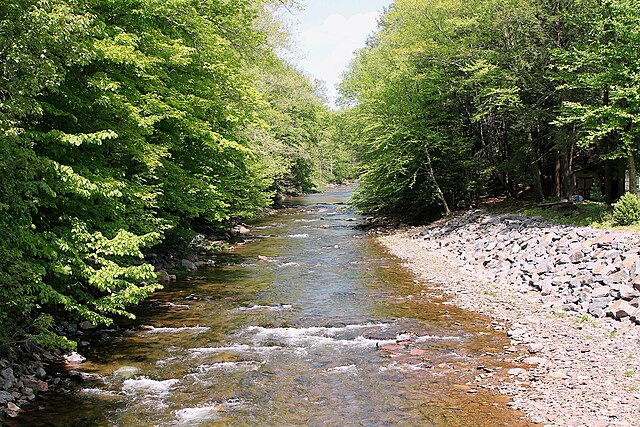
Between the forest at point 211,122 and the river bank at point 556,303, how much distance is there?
3869mm

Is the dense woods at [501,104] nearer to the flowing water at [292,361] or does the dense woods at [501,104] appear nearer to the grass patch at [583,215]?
the grass patch at [583,215]

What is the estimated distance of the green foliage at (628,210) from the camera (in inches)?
609

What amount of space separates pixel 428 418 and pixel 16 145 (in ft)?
22.7

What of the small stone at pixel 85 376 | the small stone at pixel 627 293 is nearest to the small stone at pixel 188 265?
the small stone at pixel 85 376

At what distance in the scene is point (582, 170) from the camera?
25016 millimetres

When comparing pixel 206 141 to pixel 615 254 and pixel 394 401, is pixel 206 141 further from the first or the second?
pixel 615 254

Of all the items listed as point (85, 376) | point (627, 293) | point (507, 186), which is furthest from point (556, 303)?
point (507, 186)

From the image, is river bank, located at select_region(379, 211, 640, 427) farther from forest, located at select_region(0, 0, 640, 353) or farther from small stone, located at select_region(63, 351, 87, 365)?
small stone, located at select_region(63, 351, 87, 365)

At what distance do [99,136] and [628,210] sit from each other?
14.4 m

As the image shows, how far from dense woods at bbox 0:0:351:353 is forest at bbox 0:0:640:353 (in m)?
0.05

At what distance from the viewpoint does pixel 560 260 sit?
48.6 ft

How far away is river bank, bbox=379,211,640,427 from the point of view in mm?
7832

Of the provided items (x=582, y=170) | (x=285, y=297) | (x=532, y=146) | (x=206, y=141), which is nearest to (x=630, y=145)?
(x=532, y=146)

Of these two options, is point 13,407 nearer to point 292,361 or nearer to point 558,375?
point 292,361
